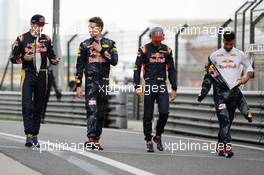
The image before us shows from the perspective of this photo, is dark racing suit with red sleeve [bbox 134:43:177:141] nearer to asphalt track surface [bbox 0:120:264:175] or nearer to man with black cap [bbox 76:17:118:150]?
man with black cap [bbox 76:17:118:150]

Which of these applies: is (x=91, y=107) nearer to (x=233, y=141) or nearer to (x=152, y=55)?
(x=152, y=55)

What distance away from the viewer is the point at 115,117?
544 inches

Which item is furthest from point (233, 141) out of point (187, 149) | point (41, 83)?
point (41, 83)

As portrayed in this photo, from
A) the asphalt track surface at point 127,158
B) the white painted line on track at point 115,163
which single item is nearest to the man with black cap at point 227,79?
the asphalt track surface at point 127,158

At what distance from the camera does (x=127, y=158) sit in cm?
745

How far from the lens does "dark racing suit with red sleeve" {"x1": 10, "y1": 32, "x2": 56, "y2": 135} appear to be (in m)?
8.52

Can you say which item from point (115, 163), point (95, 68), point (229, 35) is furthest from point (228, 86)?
point (115, 163)

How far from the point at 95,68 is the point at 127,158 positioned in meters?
1.52

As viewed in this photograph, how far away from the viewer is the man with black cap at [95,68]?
845 cm

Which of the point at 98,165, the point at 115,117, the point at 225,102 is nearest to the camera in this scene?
the point at 98,165

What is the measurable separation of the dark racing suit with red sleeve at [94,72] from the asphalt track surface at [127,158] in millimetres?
389

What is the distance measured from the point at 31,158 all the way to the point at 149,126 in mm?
1804

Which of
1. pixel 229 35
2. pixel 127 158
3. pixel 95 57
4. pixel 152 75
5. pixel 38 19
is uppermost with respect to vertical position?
pixel 38 19

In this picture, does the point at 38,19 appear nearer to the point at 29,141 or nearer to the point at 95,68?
the point at 95,68
